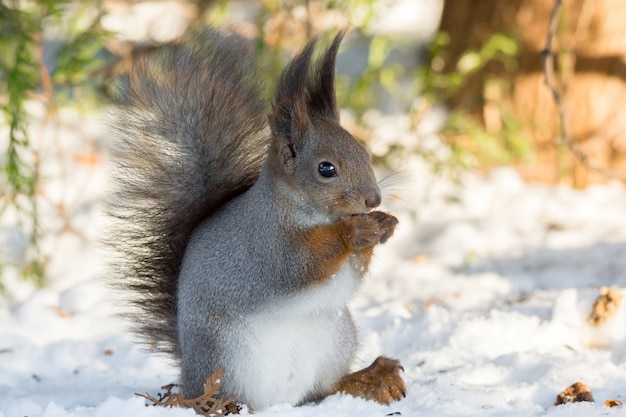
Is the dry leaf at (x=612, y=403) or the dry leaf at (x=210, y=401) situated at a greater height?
the dry leaf at (x=612, y=403)

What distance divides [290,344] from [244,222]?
9.5 inches

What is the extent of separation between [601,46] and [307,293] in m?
2.14

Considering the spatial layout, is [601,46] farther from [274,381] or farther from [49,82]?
[274,381]

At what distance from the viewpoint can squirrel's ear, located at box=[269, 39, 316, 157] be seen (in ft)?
5.35

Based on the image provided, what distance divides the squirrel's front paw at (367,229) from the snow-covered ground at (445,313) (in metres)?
0.20

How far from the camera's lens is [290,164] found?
5.39ft

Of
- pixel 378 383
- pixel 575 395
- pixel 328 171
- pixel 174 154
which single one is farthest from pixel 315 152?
pixel 575 395

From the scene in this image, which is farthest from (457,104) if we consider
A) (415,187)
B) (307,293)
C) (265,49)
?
(307,293)

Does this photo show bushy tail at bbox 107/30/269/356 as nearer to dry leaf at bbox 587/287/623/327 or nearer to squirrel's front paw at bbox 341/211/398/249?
squirrel's front paw at bbox 341/211/398/249

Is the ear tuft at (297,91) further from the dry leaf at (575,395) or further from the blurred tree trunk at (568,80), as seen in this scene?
the blurred tree trunk at (568,80)

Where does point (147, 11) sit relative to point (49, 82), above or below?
above

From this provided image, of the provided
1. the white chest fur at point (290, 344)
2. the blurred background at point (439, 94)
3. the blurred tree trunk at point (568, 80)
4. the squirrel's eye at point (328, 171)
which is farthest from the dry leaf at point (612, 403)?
the blurred tree trunk at point (568, 80)

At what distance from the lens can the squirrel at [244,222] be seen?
1598 millimetres

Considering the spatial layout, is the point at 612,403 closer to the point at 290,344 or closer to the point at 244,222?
the point at 290,344
